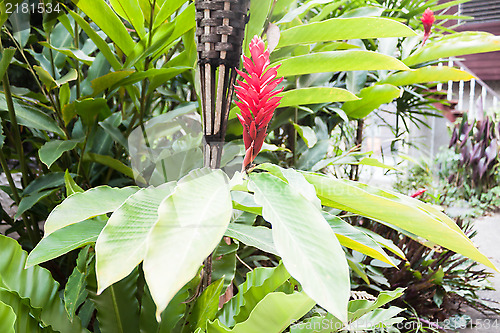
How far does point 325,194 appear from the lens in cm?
34

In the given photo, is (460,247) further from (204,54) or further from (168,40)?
(168,40)

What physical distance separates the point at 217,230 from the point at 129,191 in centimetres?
18

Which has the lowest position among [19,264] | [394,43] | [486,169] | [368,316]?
[486,169]

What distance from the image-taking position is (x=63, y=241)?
1.26 ft

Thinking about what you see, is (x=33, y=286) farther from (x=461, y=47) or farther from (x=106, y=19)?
(x=461, y=47)

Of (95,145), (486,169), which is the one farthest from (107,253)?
(486,169)

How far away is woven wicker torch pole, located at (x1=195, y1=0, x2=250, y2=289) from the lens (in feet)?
1.24

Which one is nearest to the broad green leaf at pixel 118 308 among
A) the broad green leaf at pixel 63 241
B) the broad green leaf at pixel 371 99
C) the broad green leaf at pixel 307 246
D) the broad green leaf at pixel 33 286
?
the broad green leaf at pixel 33 286

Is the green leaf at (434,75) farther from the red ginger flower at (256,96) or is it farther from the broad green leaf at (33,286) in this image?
the broad green leaf at (33,286)

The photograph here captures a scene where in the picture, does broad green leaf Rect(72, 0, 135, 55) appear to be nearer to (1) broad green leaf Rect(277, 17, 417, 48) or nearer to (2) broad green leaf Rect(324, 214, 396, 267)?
(1) broad green leaf Rect(277, 17, 417, 48)

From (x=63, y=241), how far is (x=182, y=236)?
0.21 metres

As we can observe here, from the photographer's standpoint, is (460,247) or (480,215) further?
(480,215)

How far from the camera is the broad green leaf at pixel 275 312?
13.6 inches

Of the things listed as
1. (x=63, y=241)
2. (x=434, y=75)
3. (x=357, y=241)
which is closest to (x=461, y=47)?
(x=434, y=75)
